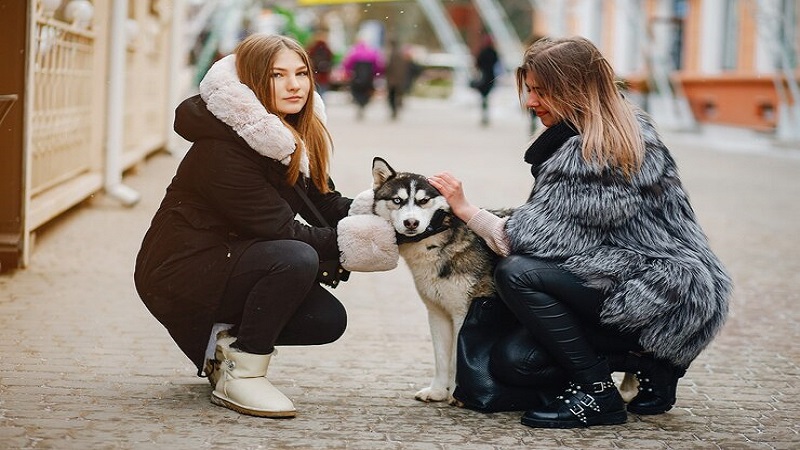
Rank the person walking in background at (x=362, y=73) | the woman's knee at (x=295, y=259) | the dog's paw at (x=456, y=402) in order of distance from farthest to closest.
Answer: the person walking in background at (x=362, y=73) < the dog's paw at (x=456, y=402) < the woman's knee at (x=295, y=259)

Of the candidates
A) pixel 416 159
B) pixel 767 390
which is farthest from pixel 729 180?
pixel 767 390

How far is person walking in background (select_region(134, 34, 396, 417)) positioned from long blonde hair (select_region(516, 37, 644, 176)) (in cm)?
93

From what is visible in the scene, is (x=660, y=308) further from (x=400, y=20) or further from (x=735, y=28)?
(x=400, y=20)

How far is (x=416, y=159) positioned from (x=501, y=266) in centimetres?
1248

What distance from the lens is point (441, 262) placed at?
485 centimetres

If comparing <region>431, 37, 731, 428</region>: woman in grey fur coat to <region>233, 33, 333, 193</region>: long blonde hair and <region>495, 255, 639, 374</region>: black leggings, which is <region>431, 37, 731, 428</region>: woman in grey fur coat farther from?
<region>233, 33, 333, 193</region>: long blonde hair

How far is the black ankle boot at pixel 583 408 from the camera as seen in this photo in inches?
177

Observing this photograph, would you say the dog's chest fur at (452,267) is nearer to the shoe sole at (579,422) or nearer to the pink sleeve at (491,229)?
the pink sleeve at (491,229)

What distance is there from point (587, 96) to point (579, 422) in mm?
1246

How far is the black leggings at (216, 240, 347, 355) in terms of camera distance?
4449mm

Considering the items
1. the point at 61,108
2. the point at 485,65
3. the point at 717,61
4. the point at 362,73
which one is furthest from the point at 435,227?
the point at 362,73

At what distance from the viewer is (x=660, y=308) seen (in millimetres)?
4402

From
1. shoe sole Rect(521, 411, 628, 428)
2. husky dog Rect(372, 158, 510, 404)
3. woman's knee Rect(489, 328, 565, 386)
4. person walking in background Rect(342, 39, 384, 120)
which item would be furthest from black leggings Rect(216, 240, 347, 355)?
person walking in background Rect(342, 39, 384, 120)

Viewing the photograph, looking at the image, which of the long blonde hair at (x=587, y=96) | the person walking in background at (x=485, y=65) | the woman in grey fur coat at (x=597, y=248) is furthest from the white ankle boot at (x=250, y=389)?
the person walking in background at (x=485, y=65)
